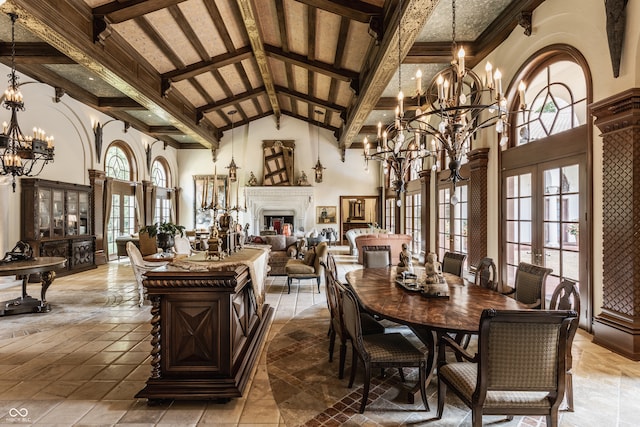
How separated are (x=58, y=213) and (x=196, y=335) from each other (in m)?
6.78

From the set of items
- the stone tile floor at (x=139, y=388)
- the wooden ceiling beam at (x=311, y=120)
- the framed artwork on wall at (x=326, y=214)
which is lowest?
the stone tile floor at (x=139, y=388)

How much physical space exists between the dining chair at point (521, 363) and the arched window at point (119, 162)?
33.3 feet

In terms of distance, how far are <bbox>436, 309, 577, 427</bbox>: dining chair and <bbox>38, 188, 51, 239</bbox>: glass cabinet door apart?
8.08 m

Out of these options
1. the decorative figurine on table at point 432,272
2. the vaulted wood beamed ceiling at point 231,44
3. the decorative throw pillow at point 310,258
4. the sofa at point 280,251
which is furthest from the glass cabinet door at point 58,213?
the decorative figurine on table at point 432,272

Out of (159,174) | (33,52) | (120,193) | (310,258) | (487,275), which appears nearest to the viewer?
(487,275)

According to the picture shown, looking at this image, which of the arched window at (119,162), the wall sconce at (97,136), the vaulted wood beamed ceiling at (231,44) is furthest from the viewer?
the arched window at (119,162)

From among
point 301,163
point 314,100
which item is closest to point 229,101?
point 314,100

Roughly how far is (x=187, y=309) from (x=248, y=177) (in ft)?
36.6

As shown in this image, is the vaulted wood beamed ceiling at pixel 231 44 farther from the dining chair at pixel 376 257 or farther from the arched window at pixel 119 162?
the dining chair at pixel 376 257

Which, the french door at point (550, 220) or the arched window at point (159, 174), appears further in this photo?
the arched window at point (159, 174)

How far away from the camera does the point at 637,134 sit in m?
2.96

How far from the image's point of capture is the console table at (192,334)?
7.68 ft

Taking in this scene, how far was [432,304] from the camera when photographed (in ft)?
8.39

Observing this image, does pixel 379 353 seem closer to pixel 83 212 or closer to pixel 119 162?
pixel 83 212
